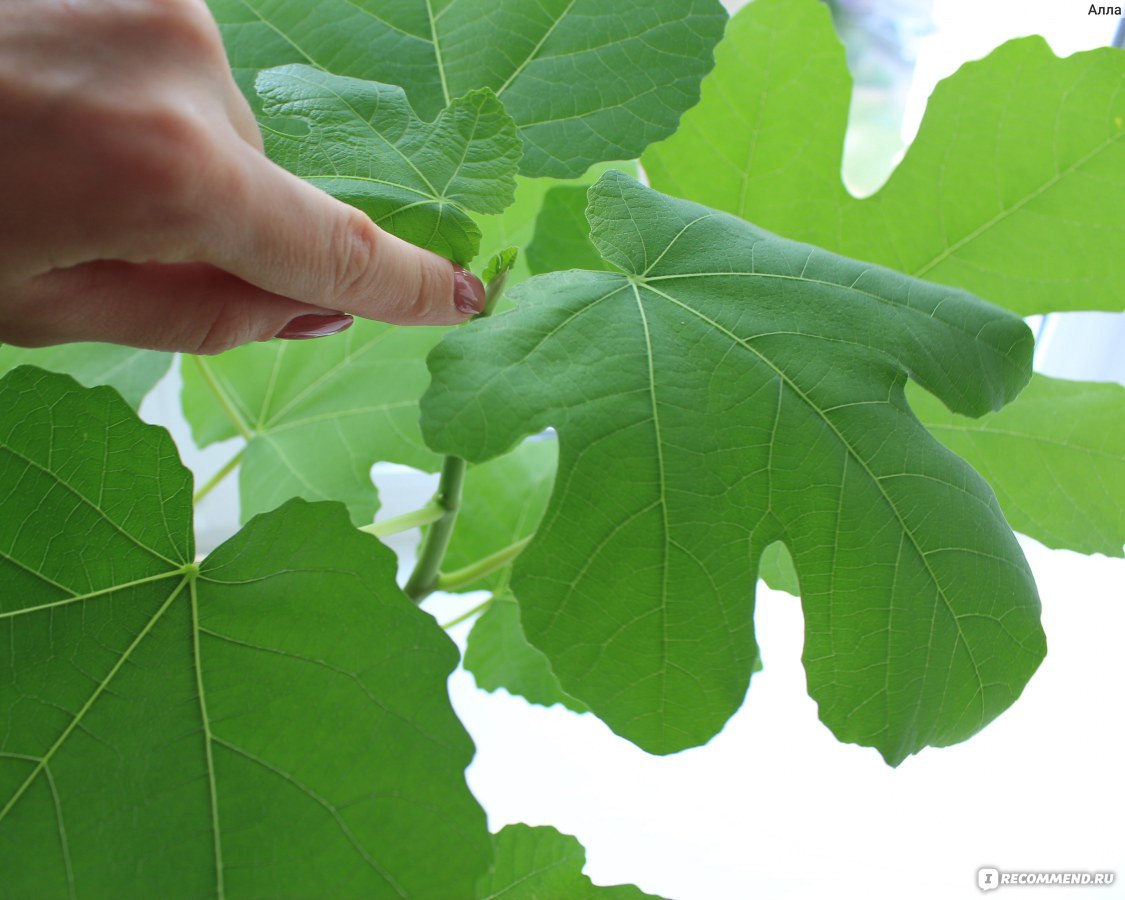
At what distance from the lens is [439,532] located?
2.56 feet

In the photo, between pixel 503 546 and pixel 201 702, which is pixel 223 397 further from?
pixel 201 702

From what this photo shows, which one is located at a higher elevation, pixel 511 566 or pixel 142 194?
pixel 142 194

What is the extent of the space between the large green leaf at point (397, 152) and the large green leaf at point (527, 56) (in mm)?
125

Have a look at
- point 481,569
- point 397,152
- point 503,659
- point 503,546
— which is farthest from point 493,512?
point 397,152

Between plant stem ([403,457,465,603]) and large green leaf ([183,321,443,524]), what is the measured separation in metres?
0.17

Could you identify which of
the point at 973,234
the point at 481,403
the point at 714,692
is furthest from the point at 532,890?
the point at 973,234

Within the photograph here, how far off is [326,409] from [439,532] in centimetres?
29

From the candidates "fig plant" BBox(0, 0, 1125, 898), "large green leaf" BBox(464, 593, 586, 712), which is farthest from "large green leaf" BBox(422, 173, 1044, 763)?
"large green leaf" BBox(464, 593, 586, 712)

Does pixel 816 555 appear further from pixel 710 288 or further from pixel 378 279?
pixel 378 279

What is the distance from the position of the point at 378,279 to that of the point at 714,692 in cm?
30

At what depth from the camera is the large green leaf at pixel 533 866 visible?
715 millimetres

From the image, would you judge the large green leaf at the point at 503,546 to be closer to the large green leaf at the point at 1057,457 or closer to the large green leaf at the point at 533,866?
the large green leaf at the point at 533,866

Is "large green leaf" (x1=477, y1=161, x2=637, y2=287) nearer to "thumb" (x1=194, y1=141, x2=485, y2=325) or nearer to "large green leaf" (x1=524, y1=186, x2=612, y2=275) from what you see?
"large green leaf" (x1=524, y1=186, x2=612, y2=275)

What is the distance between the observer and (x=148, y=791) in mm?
544
